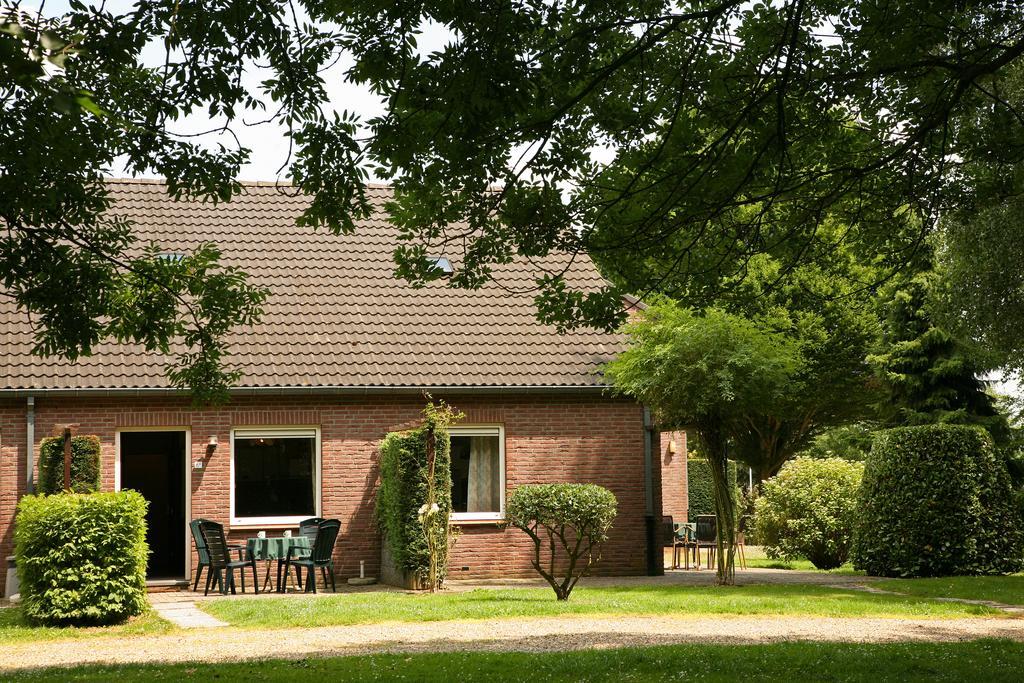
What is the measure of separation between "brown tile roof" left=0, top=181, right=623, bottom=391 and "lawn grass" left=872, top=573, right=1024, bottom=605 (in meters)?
5.79

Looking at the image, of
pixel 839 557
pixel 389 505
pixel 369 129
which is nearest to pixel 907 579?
pixel 839 557

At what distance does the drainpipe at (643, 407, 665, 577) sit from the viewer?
19.1m

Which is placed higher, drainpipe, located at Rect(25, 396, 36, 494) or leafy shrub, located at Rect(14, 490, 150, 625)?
drainpipe, located at Rect(25, 396, 36, 494)

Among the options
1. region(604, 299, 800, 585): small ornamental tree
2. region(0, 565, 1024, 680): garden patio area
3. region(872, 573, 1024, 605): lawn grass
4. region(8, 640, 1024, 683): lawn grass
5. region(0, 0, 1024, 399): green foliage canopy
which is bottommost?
region(872, 573, 1024, 605): lawn grass

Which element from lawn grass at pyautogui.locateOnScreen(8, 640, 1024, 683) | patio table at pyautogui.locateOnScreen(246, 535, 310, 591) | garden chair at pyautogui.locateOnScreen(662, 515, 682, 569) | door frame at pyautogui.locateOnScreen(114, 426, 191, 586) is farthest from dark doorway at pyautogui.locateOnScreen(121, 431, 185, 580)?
lawn grass at pyautogui.locateOnScreen(8, 640, 1024, 683)

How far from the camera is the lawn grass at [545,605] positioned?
12875mm

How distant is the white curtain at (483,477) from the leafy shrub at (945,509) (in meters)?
6.04

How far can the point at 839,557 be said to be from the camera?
21000 mm

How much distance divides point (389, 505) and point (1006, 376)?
11.2 metres

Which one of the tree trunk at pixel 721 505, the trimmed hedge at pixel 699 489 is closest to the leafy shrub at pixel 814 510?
the tree trunk at pixel 721 505

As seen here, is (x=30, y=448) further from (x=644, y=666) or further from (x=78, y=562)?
(x=644, y=666)

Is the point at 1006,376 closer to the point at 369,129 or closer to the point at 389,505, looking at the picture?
the point at 389,505

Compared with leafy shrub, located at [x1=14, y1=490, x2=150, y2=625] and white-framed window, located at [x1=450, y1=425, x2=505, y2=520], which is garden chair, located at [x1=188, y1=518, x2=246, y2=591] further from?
white-framed window, located at [x1=450, y1=425, x2=505, y2=520]

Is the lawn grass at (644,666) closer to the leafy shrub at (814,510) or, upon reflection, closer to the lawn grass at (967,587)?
the lawn grass at (967,587)
